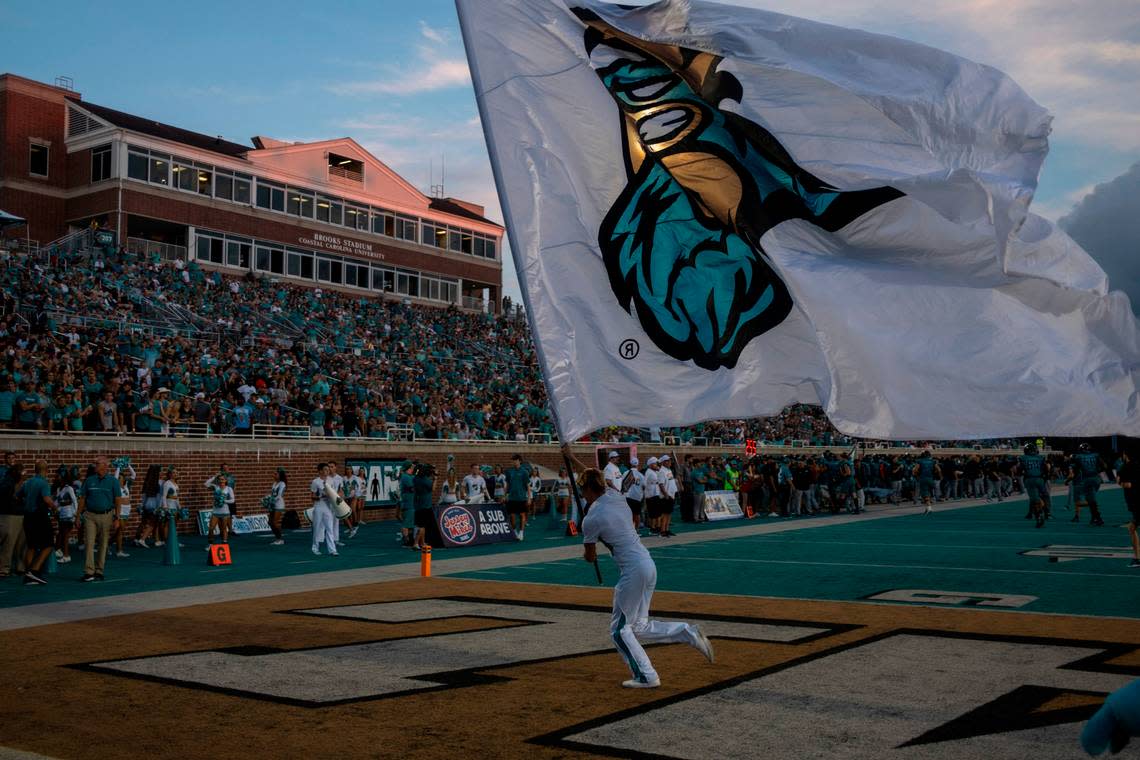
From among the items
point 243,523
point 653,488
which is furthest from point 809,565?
point 243,523

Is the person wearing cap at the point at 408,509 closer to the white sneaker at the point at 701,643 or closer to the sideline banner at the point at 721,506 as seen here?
the sideline banner at the point at 721,506

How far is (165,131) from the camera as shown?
4850 centimetres

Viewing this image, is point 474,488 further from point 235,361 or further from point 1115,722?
point 1115,722

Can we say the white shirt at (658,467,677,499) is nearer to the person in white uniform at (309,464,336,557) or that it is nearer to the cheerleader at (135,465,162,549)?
the person in white uniform at (309,464,336,557)

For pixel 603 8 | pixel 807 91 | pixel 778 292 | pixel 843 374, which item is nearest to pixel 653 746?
pixel 843 374

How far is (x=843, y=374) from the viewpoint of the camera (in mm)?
6340

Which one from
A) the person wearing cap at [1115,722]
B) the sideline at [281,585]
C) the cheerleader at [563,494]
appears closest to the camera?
the person wearing cap at [1115,722]

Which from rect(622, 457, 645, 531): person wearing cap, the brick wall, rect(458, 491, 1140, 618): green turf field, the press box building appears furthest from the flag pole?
the press box building

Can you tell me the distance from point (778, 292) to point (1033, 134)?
1.88 metres

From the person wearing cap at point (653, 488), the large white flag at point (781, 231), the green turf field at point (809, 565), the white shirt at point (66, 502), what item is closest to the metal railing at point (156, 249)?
the green turf field at point (809, 565)

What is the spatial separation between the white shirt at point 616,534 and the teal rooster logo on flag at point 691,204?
5.19 ft

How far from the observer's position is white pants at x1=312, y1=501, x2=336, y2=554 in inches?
774

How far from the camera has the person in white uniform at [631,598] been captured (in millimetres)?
7715

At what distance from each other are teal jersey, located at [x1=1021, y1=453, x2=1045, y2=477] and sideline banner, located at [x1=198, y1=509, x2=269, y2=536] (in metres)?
18.2
